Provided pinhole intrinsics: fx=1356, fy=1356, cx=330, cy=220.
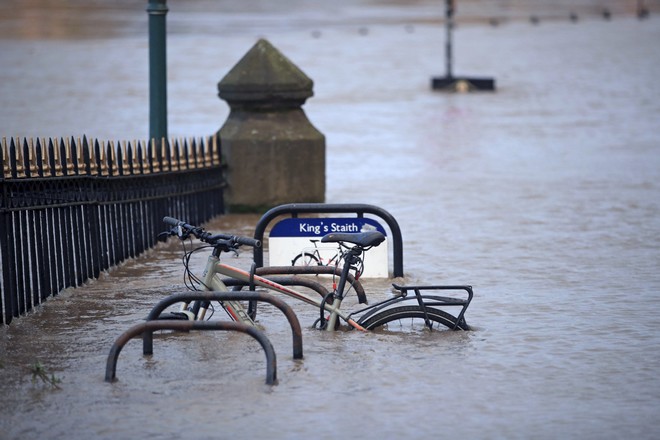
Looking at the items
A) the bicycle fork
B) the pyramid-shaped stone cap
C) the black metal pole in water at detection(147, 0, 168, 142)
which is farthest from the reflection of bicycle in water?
the pyramid-shaped stone cap

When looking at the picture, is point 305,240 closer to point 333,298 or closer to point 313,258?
point 313,258

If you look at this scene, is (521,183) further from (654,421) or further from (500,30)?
(500,30)

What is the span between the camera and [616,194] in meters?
15.6

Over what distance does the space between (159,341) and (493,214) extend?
6360mm

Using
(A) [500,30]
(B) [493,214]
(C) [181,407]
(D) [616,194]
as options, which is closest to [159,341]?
(C) [181,407]

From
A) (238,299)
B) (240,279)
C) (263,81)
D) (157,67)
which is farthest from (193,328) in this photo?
(263,81)

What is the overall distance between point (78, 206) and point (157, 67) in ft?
11.9

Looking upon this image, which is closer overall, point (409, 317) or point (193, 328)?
point (193, 328)

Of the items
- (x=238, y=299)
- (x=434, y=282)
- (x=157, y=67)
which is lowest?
(x=434, y=282)

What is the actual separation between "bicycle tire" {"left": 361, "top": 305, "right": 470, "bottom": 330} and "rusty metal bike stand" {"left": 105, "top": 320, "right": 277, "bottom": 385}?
4.44ft

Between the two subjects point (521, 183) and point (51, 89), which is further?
point (51, 89)

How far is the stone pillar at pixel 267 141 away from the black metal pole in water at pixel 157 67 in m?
0.72

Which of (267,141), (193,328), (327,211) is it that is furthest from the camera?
(267,141)

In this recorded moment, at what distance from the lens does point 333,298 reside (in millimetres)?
8758
